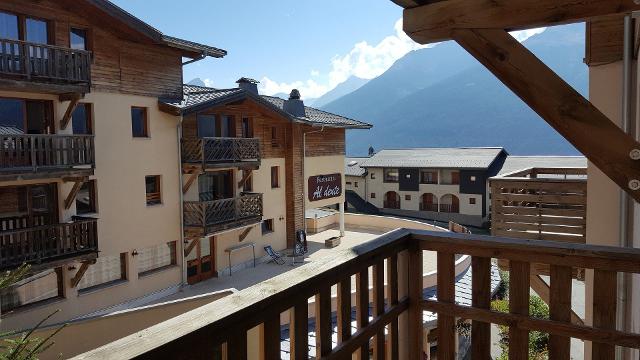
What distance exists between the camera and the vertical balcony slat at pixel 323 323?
182 cm

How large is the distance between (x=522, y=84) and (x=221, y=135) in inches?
604

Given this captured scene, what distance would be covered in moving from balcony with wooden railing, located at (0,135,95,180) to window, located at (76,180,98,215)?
0.71 m

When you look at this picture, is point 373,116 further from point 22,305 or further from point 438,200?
point 22,305

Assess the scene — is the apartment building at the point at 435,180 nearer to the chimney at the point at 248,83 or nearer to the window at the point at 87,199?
the chimney at the point at 248,83

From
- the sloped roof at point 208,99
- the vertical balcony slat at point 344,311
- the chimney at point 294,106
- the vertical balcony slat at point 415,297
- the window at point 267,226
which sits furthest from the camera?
the chimney at point 294,106

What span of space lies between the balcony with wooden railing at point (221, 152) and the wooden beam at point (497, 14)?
1297cm

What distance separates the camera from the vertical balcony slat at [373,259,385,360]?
221 cm

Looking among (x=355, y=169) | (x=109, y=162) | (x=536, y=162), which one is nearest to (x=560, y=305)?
(x=109, y=162)

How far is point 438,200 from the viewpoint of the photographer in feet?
114

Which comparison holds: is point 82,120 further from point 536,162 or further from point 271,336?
point 536,162

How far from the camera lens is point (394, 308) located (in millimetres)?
2375

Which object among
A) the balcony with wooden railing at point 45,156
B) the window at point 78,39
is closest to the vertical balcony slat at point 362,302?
the balcony with wooden railing at point 45,156

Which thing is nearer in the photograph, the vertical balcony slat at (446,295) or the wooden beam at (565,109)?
the wooden beam at (565,109)

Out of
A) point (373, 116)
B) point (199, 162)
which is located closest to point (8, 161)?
point (199, 162)
